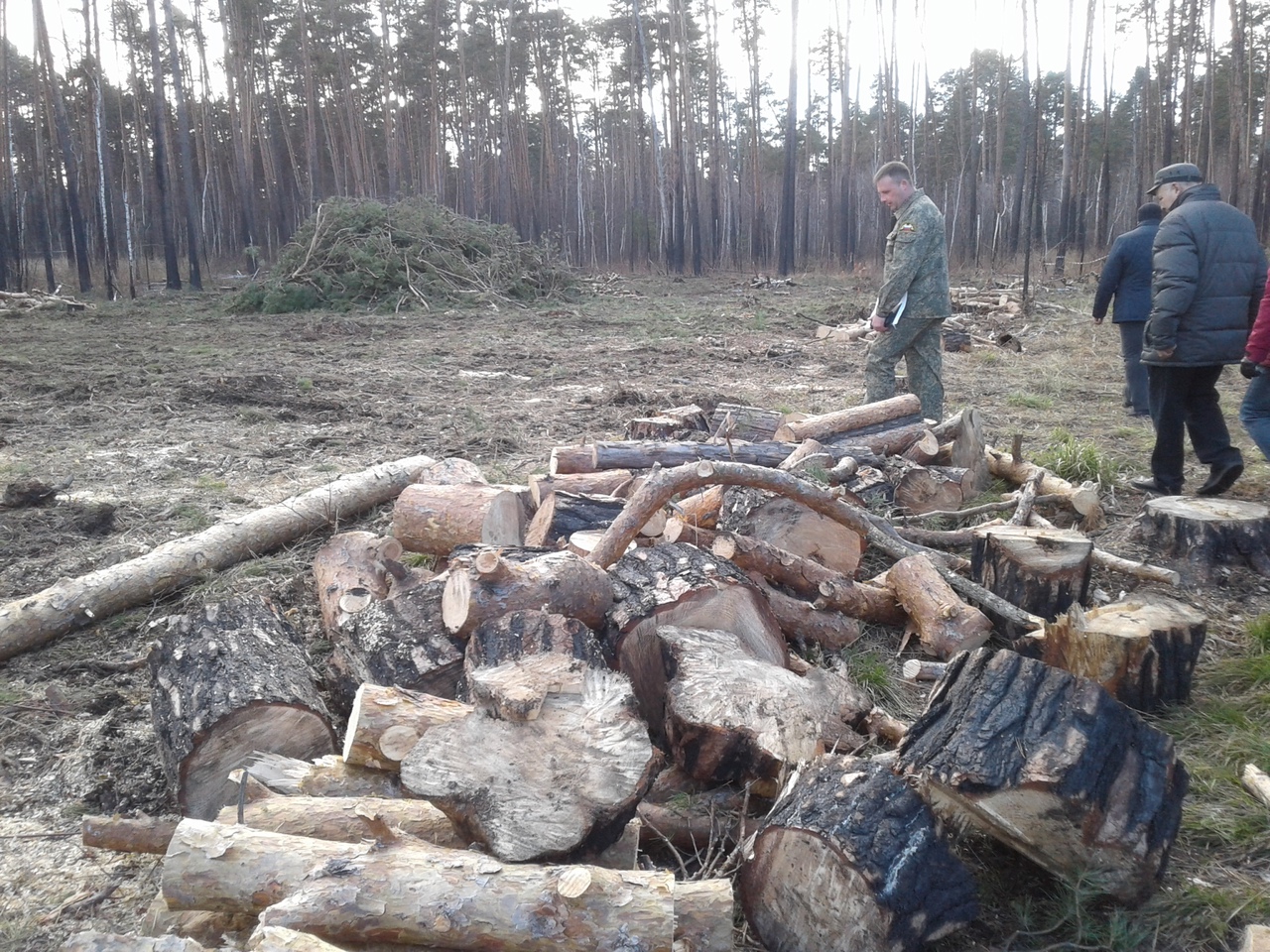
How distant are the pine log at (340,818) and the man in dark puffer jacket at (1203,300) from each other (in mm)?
4887

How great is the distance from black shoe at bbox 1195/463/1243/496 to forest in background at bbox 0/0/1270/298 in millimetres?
22599

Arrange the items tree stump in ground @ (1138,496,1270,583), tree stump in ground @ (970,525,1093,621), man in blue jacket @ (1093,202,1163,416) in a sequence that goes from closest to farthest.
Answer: tree stump in ground @ (970,525,1093,621)
tree stump in ground @ (1138,496,1270,583)
man in blue jacket @ (1093,202,1163,416)

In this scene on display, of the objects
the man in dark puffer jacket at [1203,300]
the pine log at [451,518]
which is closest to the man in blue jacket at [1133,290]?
the man in dark puffer jacket at [1203,300]

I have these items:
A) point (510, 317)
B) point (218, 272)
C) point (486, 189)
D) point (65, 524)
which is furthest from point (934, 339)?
point (486, 189)

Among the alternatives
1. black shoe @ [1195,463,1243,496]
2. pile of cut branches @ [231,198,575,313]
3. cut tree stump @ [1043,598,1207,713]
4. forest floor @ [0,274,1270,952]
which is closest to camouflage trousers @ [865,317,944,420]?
forest floor @ [0,274,1270,952]

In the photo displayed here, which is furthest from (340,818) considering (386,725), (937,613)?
(937,613)

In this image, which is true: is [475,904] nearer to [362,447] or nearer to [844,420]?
[844,420]

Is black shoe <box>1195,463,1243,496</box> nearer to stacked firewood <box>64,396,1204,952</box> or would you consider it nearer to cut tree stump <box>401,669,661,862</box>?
stacked firewood <box>64,396,1204,952</box>

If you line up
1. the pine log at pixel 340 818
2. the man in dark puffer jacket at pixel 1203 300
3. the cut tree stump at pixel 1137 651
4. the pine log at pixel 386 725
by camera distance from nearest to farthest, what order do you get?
the pine log at pixel 340 818, the pine log at pixel 386 725, the cut tree stump at pixel 1137 651, the man in dark puffer jacket at pixel 1203 300

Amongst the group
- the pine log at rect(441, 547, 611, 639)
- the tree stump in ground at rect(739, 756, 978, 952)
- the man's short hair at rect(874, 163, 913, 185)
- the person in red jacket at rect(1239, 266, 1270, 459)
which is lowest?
the tree stump in ground at rect(739, 756, 978, 952)

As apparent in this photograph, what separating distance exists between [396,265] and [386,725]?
57.3 ft

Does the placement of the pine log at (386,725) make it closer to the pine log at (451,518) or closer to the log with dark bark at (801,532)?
the pine log at (451,518)

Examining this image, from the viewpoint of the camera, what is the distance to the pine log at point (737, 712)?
7.97 ft

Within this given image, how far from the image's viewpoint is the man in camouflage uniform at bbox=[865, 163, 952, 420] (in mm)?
6504
